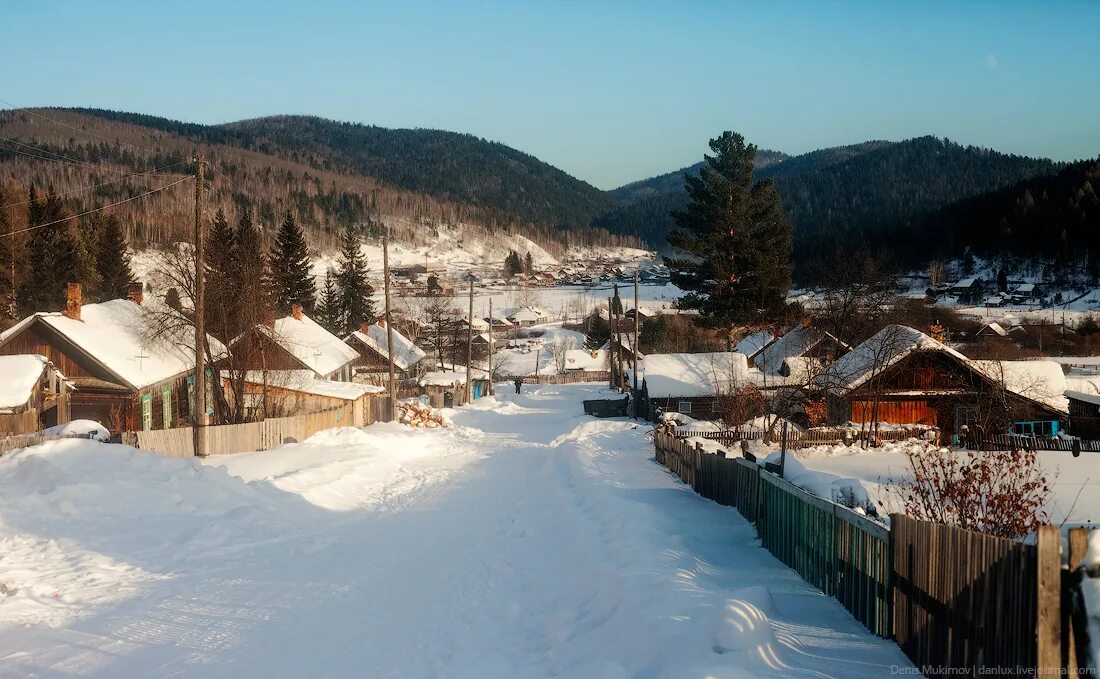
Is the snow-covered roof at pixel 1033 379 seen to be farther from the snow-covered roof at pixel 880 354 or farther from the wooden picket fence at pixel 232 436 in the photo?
the wooden picket fence at pixel 232 436

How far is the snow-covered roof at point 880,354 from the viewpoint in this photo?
32.5 metres

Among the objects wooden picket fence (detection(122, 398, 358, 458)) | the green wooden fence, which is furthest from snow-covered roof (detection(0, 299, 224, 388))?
the green wooden fence

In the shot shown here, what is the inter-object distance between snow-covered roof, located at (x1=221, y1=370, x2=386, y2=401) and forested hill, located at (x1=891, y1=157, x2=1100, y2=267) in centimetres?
10821

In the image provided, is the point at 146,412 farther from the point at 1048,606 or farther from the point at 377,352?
the point at 1048,606

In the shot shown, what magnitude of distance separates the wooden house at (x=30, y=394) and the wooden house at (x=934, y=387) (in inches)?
1160

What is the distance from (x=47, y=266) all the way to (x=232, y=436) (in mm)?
38544

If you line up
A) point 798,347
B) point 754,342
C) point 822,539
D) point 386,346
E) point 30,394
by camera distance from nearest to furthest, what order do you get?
1. point 822,539
2. point 30,394
3. point 798,347
4. point 754,342
5. point 386,346

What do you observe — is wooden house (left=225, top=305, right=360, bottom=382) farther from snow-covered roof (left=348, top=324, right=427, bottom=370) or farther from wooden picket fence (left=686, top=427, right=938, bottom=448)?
wooden picket fence (left=686, top=427, right=938, bottom=448)

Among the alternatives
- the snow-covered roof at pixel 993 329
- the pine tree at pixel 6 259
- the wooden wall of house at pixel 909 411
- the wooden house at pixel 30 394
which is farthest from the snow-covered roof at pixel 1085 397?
the pine tree at pixel 6 259

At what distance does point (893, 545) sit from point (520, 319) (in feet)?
458

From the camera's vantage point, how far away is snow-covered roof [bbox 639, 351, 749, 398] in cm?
4262

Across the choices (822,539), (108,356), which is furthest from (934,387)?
(108,356)

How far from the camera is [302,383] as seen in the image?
36406 mm

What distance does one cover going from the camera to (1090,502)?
17.3 m
